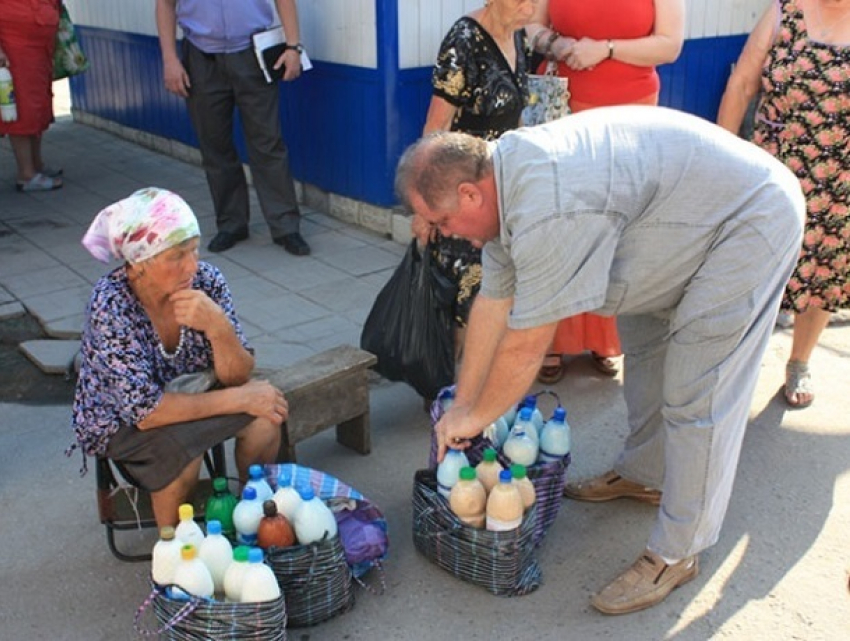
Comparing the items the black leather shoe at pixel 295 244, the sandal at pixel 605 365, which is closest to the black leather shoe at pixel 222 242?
the black leather shoe at pixel 295 244

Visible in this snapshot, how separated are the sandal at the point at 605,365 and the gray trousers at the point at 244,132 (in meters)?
2.30

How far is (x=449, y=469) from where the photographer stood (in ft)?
9.27

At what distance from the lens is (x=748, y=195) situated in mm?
2463

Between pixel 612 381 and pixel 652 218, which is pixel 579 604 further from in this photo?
pixel 612 381

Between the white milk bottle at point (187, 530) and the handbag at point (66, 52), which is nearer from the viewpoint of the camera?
the white milk bottle at point (187, 530)

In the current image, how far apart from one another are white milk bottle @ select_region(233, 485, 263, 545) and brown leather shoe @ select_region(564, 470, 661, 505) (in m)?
1.22

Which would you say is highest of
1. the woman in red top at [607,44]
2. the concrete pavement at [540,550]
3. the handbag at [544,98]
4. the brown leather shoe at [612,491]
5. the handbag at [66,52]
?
the woman in red top at [607,44]

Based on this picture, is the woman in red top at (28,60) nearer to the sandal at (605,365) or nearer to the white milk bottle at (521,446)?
the sandal at (605,365)

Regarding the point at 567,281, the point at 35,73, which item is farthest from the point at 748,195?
the point at 35,73

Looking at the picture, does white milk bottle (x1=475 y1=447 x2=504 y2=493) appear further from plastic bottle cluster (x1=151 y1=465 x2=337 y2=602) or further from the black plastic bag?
the black plastic bag

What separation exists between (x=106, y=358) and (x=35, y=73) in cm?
486

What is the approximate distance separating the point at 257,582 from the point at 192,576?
166 millimetres

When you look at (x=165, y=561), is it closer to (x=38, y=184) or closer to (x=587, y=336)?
(x=587, y=336)

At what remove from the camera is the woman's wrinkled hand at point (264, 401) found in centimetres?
292
